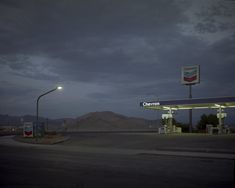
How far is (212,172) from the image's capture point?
582 inches

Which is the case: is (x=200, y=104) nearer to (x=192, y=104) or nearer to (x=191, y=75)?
(x=192, y=104)

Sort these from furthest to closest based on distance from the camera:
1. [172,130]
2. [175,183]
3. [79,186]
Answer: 1. [172,130]
2. [175,183]
3. [79,186]

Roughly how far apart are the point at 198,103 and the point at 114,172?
40112 millimetres

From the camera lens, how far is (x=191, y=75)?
64.1 meters

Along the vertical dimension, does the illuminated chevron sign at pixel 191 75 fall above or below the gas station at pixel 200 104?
above

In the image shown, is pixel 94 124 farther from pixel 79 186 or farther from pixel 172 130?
pixel 79 186

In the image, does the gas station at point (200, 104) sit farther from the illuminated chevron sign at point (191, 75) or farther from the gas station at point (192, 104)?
the illuminated chevron sign at point (191, 75)

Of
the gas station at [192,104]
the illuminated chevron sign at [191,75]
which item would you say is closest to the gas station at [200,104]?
the gas station at [192,104]

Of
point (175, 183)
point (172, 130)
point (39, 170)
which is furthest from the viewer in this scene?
point (172, 130)

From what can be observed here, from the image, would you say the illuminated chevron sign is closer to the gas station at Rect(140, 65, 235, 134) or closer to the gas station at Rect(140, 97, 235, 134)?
the gas station at Rect(140, 65, 235, 134)

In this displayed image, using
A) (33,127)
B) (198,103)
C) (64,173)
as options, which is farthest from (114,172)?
(198,103)

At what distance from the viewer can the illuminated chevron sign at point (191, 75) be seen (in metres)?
63.4

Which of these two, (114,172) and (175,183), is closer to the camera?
(175,183)

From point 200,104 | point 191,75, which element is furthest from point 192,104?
point 191,75
